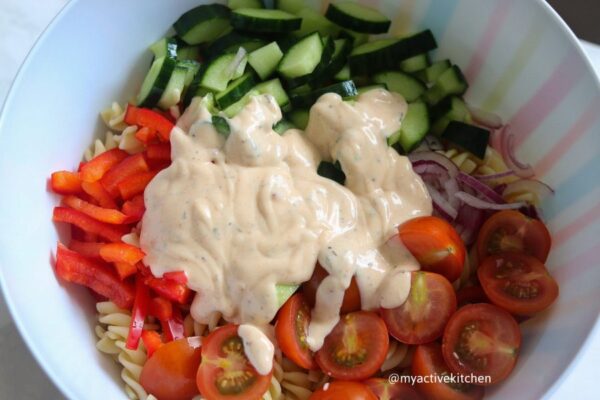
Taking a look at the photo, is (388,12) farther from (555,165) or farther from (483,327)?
(483,327)

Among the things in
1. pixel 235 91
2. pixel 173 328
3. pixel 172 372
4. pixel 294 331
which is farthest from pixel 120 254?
pixel 235 91

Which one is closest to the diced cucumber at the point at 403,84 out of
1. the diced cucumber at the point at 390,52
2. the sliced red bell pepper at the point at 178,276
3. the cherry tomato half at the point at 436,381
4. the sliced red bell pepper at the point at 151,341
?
the diced cucumber at the point at 390,52

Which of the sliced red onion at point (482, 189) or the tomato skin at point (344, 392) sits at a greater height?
the sliced red onion at point (482, 189)

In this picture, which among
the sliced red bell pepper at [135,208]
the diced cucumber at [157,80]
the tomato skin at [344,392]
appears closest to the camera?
the tomato skin at [344,392]

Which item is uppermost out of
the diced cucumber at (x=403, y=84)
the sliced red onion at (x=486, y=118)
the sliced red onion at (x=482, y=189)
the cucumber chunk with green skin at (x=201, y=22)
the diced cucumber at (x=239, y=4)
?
the sliced red onion at (x=486, y=118)

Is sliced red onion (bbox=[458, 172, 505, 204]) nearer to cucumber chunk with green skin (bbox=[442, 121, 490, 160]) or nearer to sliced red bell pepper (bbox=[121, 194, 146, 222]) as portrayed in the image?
cucumber chunk with green skin (bbox=[442, 121, 490, 160])

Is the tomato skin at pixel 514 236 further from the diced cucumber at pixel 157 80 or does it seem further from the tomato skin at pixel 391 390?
the diced cucumber at pixel 157 80
